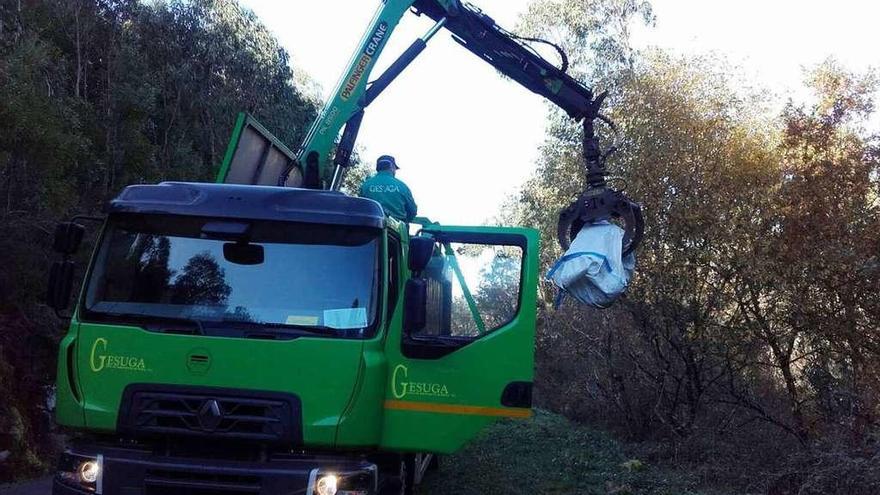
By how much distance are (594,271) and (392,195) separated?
1805mm

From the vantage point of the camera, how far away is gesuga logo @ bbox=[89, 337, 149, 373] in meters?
5.25

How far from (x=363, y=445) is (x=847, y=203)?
657 cm

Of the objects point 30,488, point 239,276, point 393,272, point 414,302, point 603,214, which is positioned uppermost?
point 603,214

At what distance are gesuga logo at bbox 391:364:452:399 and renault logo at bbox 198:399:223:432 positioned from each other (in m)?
1.19

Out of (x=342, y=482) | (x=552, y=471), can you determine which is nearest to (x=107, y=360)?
(x=342, y=482)

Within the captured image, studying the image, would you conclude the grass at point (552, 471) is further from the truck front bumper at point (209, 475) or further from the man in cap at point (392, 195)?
the truck front bumper at point (209, 475)

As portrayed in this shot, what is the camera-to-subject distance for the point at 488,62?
8.95 metres

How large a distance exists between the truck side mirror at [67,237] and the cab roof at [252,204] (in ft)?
0.93

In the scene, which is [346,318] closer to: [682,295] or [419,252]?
[419,252]

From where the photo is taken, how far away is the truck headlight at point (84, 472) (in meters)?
5.18

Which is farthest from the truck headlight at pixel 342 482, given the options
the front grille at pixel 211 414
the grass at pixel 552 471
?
the grass at pixel 552 471

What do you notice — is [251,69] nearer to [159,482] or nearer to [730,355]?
[730,355]

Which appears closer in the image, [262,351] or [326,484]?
[326,484]

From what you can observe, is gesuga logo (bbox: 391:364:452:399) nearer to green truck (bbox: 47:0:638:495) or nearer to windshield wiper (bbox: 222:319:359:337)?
green truck (bbox: 47:0:638:495)
